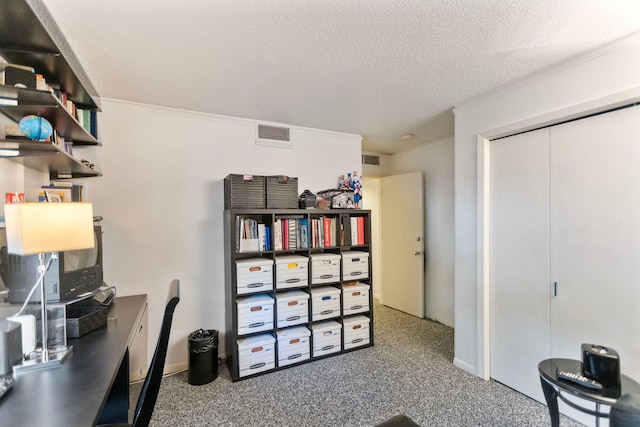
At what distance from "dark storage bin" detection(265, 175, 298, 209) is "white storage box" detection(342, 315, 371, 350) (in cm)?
137

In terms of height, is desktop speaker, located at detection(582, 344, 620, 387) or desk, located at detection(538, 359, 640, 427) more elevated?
desktop speaker, located at detection(582, 344, 620, 387)

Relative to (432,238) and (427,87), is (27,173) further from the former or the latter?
(432,238)

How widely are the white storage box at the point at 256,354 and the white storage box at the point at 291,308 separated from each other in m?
0.19

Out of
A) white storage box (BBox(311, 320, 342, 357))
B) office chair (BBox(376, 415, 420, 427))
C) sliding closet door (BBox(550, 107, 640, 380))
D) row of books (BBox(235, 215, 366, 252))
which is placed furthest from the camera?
white storage box (BBox(311, 320, 342, 357))

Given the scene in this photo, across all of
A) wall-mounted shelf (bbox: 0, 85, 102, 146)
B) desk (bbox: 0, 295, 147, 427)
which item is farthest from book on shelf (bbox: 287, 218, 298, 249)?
wall-mounted shelf (bbox: 0, 85, 102, 146)

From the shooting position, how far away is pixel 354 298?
3.09 meters

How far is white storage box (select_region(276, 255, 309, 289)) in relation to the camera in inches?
108

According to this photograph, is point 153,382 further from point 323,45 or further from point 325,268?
point 323,45

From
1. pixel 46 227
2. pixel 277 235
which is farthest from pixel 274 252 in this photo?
pixel 46 227

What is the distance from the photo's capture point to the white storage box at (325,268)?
2909mm

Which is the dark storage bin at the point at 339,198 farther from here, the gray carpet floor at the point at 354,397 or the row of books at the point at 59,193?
the row of books at the point at 59,193

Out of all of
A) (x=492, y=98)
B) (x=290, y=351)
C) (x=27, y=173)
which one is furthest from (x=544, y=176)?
(x=27, y=173)

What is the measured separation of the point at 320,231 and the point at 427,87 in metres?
1.64

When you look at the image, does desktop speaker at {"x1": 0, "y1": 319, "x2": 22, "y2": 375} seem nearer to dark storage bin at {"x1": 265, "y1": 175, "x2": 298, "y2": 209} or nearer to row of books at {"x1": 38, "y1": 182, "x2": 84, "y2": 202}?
row of books at {"x1": 38, "y1": 182, "x2": 84, "y2": 202}
